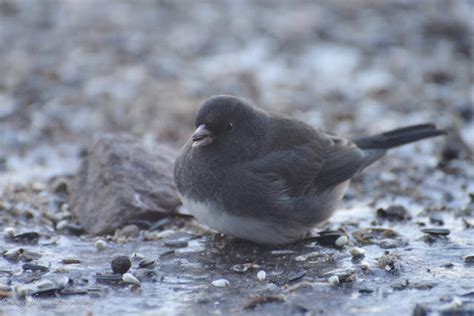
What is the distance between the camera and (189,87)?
862 centimetres

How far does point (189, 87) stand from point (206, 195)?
3.96 meters

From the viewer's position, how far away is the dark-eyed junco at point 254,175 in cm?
480

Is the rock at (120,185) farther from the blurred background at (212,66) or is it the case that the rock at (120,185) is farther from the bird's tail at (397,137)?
the bird's tail at (397,137)

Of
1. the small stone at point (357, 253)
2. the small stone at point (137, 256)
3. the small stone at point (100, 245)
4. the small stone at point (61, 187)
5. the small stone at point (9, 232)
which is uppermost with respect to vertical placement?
the small stone at point (61, 187)

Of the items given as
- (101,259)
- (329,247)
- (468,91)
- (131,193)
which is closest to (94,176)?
(131,193)

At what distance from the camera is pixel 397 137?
6.03 metres

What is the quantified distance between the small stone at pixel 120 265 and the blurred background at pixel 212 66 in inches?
99.7

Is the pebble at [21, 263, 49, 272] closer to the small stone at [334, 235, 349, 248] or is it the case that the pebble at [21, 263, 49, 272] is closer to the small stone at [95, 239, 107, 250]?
the small stone at [95, 239, 107, 250]

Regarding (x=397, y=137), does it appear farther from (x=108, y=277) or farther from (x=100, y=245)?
(x=108, y=277)

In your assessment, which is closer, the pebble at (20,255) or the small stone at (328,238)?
the pebble at (20,255)

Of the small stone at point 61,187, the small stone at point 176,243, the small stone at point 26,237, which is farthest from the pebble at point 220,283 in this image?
the small stone at point 61,187

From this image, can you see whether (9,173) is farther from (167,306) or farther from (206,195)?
(167,306)

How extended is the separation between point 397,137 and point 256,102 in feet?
8.36

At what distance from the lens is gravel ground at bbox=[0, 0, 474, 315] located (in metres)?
4.27
